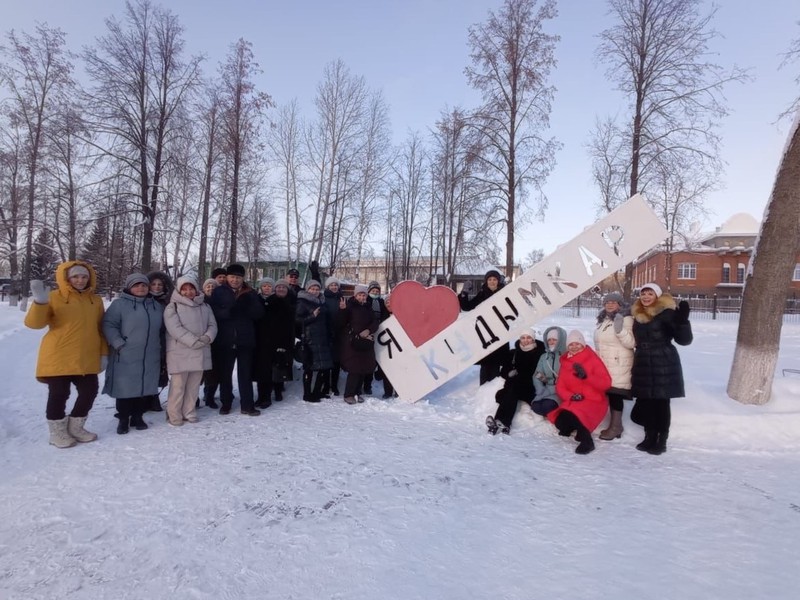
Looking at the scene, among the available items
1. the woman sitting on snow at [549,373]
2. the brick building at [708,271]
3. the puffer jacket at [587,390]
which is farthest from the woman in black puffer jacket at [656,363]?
the brick building at [708,271]

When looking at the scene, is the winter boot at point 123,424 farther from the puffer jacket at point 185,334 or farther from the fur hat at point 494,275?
the fur hat at point 494,275

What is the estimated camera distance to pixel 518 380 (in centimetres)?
500

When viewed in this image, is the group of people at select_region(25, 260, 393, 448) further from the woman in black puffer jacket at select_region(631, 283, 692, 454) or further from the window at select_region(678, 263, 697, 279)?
the window at select_region(678, 263, 697, 279)

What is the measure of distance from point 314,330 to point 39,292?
2935 mm

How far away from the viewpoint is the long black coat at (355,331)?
588cm

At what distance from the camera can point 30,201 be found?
18.3 metres

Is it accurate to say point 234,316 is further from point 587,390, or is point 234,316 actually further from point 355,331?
point 587,390

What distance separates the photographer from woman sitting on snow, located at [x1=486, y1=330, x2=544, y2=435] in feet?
15.9

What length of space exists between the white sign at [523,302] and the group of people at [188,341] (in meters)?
0.53

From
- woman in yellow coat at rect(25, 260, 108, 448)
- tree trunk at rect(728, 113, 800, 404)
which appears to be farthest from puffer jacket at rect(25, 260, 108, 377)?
tree trunk at rect(728, 113, 800, 404)

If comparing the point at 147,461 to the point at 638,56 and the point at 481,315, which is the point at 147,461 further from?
the point at 638,56

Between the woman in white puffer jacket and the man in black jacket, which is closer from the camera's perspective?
the woman in white puffer jacket

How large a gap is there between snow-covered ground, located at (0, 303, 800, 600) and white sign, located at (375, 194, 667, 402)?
90 cm

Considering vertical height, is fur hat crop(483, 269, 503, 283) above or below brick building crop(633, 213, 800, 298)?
below
